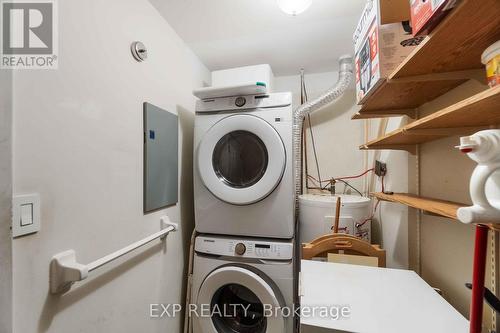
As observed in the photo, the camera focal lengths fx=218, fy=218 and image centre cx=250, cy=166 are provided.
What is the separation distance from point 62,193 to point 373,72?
1247 mm

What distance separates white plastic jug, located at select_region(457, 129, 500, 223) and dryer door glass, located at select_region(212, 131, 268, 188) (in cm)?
104

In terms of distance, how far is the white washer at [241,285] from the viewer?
50.5 inches

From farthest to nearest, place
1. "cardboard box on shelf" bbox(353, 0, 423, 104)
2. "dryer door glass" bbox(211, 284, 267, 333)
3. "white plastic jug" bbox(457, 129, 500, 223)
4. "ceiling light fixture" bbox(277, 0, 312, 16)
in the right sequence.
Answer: "dryer door glass" bbox(211, 284, 267, 333) → "ceiling light fixture" bbox(277, 0, 312, 16) → "cardboard box on shelf" bbox(353, 0, 423, 104) → "white plastic jug" bbox(457, 129, 500, 223)

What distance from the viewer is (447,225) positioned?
932 mm

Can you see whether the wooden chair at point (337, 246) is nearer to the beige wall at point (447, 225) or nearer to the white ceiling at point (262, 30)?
the beige wall at point (447, 225)

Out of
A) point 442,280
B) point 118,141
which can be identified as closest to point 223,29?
point 118,141

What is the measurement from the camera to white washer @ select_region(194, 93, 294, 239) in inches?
53.2

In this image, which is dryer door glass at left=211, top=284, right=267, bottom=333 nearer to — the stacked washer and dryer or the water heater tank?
the stacked washer and dryer

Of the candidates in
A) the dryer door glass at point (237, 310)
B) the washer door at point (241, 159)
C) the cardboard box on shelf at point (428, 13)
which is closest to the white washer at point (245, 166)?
the washer door at point (241, 159)

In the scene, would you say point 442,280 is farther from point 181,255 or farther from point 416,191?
point 181,255

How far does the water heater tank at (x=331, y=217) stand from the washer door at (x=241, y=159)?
17.1 inches

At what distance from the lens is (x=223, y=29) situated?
58.2 inches

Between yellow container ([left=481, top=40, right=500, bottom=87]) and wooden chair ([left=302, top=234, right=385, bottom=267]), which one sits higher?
yellow container ([left=481, top=40, right=500, bottom=87])

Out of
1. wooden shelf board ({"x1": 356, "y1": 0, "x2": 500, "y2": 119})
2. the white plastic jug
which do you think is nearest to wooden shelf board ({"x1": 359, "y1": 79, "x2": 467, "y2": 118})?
wooden shelf board ({"x1": 356, "y1": 0, "x2": 500, "y2": 119})
